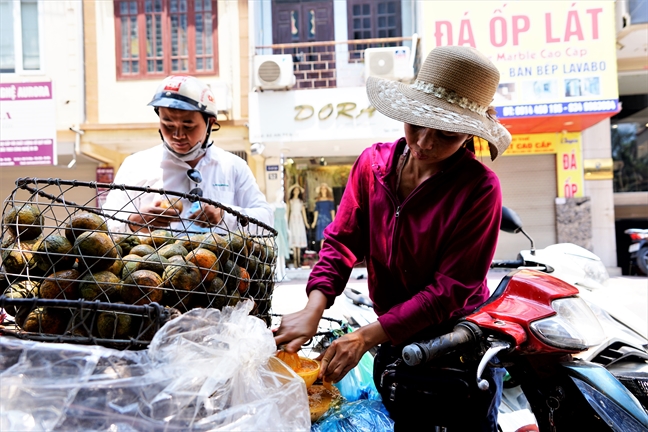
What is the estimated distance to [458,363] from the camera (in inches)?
54.2

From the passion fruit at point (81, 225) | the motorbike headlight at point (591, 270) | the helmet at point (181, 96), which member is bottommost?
the motorbike headlight at point (591, 270)

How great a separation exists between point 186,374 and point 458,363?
80 cm

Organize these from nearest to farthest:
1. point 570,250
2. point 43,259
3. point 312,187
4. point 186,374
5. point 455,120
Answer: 1. point 186,374
2. point 43,259
3. point 455,120
4. point 570,250
5. point 312,187

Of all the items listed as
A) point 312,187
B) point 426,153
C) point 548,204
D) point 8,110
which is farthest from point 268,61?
point 426,153

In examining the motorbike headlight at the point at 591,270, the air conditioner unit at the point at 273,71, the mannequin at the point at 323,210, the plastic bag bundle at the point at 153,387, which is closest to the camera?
the plastic bag bundle at the point at 153,387

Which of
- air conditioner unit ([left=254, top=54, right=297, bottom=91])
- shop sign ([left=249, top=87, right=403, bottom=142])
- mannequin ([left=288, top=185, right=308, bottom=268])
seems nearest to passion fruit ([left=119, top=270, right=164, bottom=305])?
shop sign ([left=249, top=87, right=403, bottom=142])

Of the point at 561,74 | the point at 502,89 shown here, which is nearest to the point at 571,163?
the point at 561,74

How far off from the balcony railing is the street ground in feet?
14.4

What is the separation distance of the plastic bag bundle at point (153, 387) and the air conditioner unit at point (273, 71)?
9.60 metres

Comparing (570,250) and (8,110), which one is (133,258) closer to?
(570,250)

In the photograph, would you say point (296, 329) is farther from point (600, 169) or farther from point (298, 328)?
point (600, 169)

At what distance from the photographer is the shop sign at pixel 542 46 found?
960 cm

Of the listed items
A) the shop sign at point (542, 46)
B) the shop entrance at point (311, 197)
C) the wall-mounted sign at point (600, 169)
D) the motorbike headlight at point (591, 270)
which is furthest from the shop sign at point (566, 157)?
the motorbike headlight at point (591, 270)

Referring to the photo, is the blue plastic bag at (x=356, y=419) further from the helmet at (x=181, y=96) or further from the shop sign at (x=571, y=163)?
the shop sign at (x=571, y=163)
